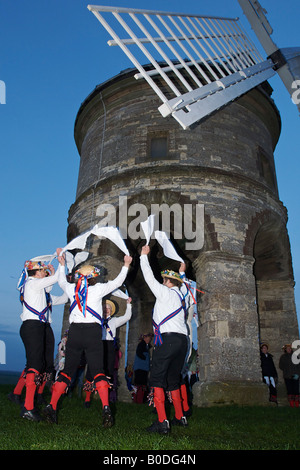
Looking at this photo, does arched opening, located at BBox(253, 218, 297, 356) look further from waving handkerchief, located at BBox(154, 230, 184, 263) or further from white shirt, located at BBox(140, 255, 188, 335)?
white shirt, located at BBox(140, 255, 188, 335)

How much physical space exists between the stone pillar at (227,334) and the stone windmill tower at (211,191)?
2 centimetres

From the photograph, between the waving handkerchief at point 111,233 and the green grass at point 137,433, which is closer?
the green grass at point 137,433

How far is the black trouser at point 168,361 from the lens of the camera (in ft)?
14.1

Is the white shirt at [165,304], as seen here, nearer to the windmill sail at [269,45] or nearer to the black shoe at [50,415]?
the black shoe at [50,415]

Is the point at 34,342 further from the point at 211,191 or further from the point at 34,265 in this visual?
the point at 211,191

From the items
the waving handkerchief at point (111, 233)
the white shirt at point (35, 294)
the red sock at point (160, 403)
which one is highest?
the waving handkerchief at point (111, 233)

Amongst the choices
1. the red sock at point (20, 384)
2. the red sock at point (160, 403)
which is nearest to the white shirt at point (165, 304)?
the red sock at point (160, 403)

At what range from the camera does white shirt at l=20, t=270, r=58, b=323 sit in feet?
16.2

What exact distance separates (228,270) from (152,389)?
16.3 feet

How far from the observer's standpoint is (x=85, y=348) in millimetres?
4355

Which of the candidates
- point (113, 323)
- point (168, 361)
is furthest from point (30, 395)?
point (113, 323)

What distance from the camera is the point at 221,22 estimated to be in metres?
12.6
